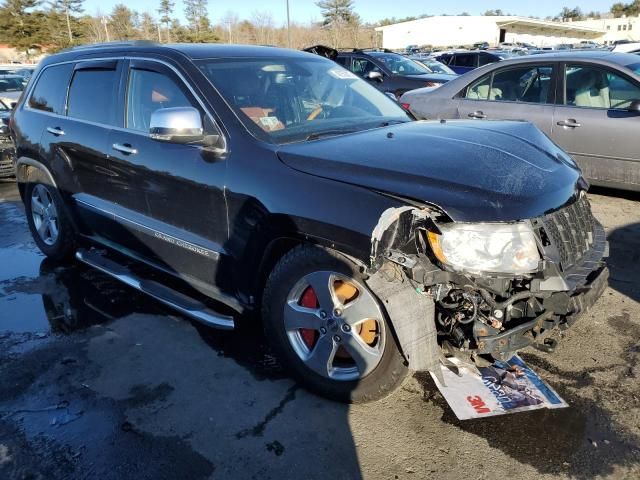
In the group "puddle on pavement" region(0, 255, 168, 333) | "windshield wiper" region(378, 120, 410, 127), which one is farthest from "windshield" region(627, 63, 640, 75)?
"puddle on pavement" region(0, 255, 168, 333)

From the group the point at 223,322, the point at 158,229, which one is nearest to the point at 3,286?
the point at 158,229

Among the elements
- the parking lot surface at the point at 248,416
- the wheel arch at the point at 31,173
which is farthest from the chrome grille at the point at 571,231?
the wheel arch at the point at 31,173

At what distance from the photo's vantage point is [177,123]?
9.48ft

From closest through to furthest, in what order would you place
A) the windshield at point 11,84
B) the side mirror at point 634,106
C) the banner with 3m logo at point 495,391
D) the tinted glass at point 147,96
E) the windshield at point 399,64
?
1. the banner with 3m logo at point 495,391
2. the tinted glass at point 147,96
3. the side mirror at point 634,106
4. the windshield at point 399,64
5. the windshield at point 11,84

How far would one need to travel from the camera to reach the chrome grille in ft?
8.39

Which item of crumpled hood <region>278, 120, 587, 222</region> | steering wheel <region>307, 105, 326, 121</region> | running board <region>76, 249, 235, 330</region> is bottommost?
running board <region>76, 249, 235, 330</region>

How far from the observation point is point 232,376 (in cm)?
313

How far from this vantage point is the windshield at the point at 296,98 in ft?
10.3

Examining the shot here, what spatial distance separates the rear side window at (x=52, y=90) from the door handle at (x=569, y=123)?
5134mm

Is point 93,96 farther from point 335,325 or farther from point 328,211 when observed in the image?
point 335,325

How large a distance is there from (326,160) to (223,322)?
1.18 meters

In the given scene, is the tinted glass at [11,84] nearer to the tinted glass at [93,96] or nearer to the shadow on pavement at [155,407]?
the tinted glass at [93,96]

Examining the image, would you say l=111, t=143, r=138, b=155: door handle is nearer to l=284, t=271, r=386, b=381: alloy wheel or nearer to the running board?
the running board

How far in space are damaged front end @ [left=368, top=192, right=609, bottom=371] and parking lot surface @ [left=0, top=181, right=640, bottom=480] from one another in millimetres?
447
